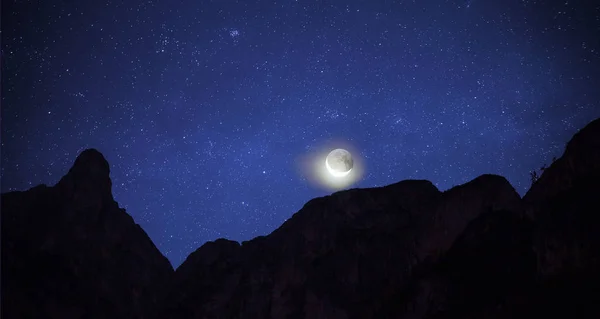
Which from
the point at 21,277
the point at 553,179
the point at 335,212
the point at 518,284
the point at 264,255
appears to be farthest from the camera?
the point at 264,255

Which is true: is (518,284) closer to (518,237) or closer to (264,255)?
(518,237)

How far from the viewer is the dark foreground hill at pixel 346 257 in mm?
32812

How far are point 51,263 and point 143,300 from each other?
14.7m

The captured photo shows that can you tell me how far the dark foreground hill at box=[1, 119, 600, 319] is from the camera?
32812 millimetres

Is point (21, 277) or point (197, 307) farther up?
point (21, 277)

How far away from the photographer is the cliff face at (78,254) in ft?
173

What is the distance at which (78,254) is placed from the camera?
58344 millimetres

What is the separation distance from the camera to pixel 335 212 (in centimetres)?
5762

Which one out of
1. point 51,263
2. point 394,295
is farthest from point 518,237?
point 51,263

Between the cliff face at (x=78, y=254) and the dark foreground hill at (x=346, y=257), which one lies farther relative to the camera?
the cliff face at (x=78, y=254)

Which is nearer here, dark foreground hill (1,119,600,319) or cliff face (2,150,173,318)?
dark foreground hill (1,119,600,319)

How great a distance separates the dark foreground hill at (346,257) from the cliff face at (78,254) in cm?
17

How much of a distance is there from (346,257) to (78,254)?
40.2m

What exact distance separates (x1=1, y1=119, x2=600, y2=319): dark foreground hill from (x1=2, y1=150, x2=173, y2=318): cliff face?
0.17 meters
